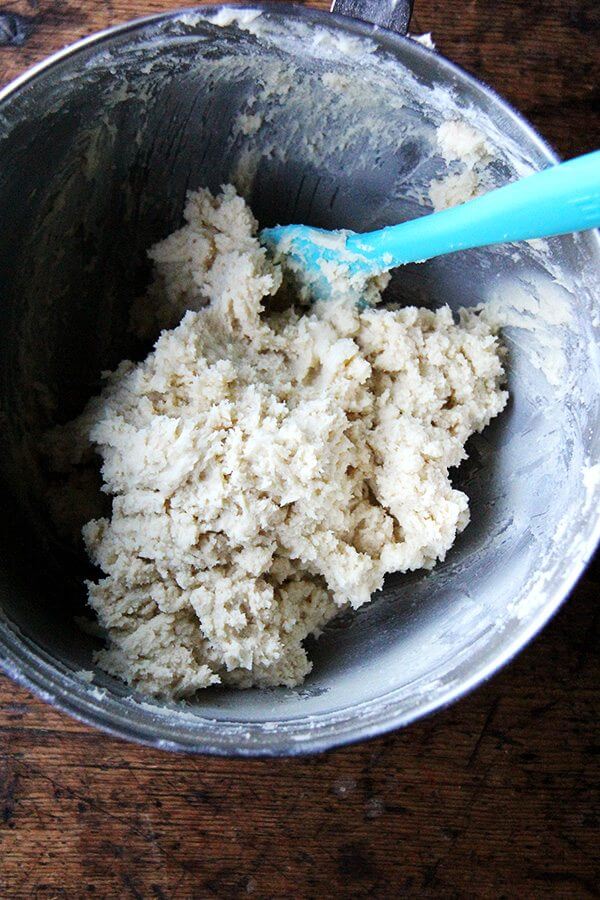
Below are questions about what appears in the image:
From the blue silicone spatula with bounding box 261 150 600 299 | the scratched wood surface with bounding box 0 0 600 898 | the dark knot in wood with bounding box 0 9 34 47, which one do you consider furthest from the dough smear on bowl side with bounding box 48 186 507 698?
the dark knot in wood with bounding box 0 9 34 47

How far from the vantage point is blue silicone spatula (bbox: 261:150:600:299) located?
1023 mm

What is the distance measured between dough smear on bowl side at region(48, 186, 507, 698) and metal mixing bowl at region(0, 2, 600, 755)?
0.07 metres

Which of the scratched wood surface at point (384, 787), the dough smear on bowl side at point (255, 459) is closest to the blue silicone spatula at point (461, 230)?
the dough smear on bowl side at point (255, 459)

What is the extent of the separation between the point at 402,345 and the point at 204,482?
0.40m

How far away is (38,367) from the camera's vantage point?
4.81ft

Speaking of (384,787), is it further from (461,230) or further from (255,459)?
(461,230)

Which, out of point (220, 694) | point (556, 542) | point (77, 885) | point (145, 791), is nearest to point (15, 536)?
point (220, 694)

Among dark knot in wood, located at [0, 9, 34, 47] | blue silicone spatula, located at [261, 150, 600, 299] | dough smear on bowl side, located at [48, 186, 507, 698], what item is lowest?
dough smear on bowl side, located at [48, 186, 507, 698]

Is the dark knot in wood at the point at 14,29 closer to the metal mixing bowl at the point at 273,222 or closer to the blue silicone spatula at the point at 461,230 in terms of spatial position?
the metal mixing bowl at the point at 273,222

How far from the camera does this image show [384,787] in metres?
1.55

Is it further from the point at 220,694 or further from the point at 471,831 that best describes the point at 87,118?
the point at 471,831

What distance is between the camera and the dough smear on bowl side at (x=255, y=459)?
126cm

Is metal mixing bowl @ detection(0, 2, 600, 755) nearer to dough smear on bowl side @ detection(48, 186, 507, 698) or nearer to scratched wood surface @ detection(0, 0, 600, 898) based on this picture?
dough smear on bowl side @ detection(48, 186, 507, 698)

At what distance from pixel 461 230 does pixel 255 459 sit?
44 centimetres
